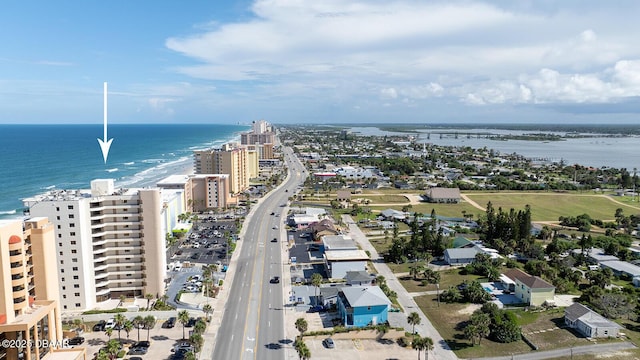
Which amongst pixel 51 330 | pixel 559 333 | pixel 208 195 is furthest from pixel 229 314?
Result: pixel 208 195

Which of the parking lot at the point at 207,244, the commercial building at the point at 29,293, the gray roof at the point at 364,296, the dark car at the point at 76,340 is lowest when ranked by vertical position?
the dark car at the point at 76,340

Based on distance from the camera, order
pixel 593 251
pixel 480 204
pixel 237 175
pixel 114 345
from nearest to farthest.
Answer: pixel 114 345
pixel 593 251
pixel 480 204
pixel 237 175

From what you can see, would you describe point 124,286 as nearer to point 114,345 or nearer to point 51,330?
point 114,345

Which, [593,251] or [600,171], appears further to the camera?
[600,171]

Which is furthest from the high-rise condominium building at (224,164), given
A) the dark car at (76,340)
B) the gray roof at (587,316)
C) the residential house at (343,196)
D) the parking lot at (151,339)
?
the gray roof at (587,316)

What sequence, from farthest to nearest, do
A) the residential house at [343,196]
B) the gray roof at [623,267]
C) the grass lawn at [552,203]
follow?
the residential house at [343,196], the grass lawn at [552,203], the gray roof at [623,267]

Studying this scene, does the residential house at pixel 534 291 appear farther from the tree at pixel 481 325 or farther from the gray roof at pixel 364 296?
the gray roof at pixel 364 296
